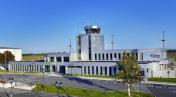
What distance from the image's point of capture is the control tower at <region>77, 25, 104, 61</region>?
11544cm

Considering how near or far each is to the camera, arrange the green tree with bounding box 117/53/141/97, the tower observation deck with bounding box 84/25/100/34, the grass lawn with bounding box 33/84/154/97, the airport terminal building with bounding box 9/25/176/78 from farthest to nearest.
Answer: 1. the tower observation deck with bounding box 84/25/100/34
2. the airport terminal building with bounding box 9/25/176/78
3. the grass lawn with bounding box 33/84/154/97
4. the green tree with bounding box 117/53/141/97

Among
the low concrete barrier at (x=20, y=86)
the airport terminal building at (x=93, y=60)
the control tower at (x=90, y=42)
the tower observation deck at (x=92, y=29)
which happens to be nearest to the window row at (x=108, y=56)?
the airport terminal building at (x=93, y=60)

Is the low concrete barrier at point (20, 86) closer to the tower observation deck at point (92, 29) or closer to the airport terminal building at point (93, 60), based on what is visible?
the airport terminal building at point (93, 60)

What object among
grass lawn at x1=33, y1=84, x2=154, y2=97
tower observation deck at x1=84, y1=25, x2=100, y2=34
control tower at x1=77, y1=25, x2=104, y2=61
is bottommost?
grass lawn at x1=33, y1=84, x2=154, y2=97

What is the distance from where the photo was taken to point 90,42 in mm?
115438

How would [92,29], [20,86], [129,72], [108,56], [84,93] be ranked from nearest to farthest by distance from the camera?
[129,72], [84,93], [20,86], [108,56], [92,29]

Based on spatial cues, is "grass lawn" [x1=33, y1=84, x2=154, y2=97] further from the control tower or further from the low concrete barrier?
the control tower

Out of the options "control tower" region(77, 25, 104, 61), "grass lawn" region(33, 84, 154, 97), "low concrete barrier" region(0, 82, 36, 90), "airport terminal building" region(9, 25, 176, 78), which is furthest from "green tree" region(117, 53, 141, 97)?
"control tower" region(77, 25, 104, 61)

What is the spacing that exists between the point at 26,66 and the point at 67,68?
21.9 m

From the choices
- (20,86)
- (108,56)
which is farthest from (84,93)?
Answer: (108,56)

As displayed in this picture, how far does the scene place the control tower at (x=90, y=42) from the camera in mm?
115438

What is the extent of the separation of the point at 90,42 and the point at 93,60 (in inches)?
244

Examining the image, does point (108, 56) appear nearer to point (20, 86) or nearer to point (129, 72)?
point (20, 86)

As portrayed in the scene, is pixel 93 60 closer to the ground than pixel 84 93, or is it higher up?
higher up
